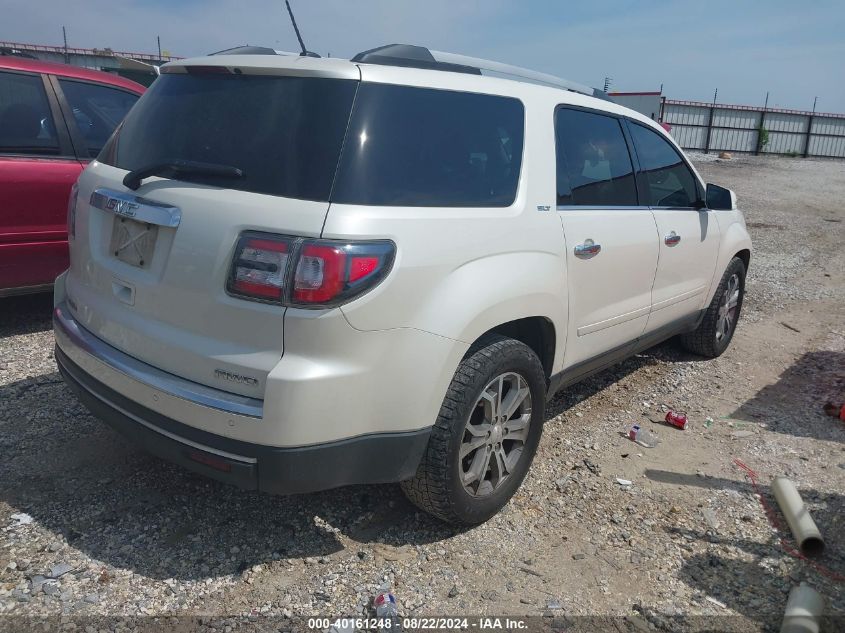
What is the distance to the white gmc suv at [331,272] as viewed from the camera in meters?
2.19

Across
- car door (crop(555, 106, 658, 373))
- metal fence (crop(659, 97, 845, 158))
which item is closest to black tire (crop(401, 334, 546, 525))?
car door (crop(555, 106, 658, 373))

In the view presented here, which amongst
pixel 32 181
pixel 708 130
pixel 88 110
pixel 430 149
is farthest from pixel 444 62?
pixel 708 130

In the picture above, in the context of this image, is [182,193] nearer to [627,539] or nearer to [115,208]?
[115,208]

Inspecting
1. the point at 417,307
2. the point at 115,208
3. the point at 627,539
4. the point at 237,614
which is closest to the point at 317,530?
the point at 237,614

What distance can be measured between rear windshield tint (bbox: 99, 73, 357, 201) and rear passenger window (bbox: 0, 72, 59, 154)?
2.40 m

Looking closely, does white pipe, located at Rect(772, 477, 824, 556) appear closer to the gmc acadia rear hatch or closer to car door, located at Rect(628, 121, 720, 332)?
car door, located at Rect(628, 121, 720, 332)

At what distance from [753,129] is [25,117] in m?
31.0

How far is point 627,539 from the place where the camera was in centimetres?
294

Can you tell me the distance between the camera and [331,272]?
7.02 ft

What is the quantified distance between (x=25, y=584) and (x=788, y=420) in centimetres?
426

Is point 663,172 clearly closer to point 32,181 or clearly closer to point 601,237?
point 601,237

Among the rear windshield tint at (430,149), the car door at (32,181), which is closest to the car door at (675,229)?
the rear windshield tint at (430,149)

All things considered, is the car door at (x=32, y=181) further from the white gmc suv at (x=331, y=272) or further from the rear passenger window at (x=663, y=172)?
the rear passenger window at (x=663, y=172)

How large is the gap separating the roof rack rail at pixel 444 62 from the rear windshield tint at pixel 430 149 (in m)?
0.18
